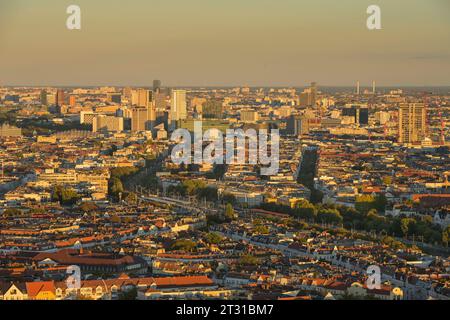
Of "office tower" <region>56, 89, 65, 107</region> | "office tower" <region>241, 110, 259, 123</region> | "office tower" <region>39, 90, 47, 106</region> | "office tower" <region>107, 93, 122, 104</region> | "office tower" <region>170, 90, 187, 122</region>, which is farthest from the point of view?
"office tower" <region>107, 93, 122, 104</region>

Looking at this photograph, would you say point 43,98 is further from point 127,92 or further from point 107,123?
point 107,123

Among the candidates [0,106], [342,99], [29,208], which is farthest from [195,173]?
[342,99]

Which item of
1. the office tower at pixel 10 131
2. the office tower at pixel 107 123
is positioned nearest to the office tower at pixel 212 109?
the office tower at pixel 107 123

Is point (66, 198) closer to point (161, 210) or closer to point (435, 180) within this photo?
point (161, 210)

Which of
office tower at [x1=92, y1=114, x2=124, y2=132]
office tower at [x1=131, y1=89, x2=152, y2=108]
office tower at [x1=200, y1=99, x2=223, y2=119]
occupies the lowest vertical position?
office tower at [x1=92, y1=114, x2=124, y2=132]

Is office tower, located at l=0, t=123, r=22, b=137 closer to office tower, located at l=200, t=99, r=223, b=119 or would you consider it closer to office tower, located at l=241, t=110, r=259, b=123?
office tower, located at l=241, t=110, r=259, b=123

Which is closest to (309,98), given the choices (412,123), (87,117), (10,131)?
(87,117)

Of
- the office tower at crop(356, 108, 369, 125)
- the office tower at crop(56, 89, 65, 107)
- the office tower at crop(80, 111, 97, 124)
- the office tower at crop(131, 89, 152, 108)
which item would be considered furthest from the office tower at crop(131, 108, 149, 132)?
the office tower at crop(356, 108, 369, 125)
